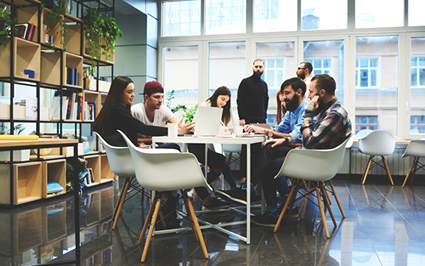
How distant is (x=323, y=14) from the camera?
639 centimetres

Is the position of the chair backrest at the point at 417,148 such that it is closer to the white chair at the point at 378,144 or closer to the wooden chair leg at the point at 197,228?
the white chair at the point at 378,144

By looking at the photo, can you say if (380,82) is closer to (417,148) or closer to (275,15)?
(417,148)

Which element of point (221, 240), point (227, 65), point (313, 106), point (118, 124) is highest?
point (227, 65)

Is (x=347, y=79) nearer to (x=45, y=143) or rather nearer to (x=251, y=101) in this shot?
(x=251, y=101)

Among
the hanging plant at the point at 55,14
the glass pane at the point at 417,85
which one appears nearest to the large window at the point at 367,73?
the glass pane at the point at 417,85

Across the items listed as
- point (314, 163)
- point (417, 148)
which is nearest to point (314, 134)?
point (314, 163)

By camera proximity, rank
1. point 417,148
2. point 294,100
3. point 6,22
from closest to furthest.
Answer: point 294,100 → point 6,22 → point 417,148

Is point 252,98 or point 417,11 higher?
point 417,11

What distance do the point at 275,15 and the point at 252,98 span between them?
2613 mm

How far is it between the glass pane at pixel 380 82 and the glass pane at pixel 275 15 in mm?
1276

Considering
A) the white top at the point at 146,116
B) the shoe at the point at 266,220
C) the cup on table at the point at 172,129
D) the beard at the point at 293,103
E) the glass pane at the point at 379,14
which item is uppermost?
the glass pane at the point at 379,14

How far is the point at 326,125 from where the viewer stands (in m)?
2.69

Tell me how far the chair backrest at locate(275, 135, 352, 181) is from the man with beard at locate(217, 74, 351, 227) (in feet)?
0.18

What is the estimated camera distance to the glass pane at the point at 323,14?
634 cm
